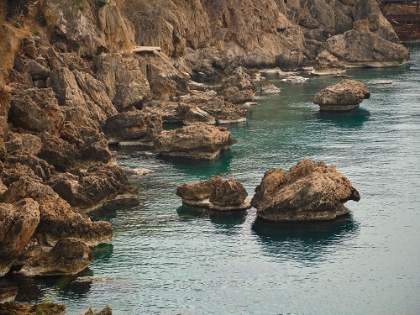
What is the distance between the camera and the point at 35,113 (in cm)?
6975

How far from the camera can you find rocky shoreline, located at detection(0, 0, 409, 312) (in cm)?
5100

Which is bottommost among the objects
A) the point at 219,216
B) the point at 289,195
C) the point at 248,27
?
the point at 219,216

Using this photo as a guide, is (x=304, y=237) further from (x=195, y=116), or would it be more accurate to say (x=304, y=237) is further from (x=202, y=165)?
(x=195, y=116)

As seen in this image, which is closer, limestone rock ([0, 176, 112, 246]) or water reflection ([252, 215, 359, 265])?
limestone rock ([0, 176, 112, 246])

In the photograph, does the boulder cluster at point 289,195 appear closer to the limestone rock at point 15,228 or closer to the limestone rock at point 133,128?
the limestone rock at point 15,228

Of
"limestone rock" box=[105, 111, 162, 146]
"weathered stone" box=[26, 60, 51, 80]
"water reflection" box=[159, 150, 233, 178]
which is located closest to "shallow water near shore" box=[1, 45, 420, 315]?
"water reflection" box=[159, 150, 233, 178]

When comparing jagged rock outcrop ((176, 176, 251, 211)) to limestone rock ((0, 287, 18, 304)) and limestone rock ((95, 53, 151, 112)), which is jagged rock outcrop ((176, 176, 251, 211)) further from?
limestone rock ((95, 53, 151, 112))

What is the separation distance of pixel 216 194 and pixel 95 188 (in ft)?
26.3

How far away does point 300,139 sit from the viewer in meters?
87.2

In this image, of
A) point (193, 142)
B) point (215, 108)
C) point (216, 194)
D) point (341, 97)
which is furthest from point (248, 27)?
point (216, 194)

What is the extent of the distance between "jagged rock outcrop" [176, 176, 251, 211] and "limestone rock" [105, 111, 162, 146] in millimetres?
21362

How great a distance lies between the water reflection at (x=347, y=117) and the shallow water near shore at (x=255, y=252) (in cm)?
1476

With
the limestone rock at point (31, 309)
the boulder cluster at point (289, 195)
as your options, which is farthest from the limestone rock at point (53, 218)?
the boulder cluster at point (289, 195)

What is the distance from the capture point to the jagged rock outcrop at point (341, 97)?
103 meters
